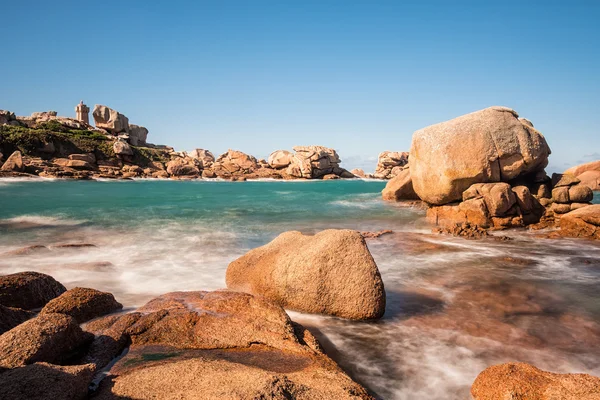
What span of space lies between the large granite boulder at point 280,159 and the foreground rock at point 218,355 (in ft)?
234

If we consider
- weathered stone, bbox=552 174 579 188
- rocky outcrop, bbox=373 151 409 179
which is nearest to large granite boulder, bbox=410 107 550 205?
weathered stone, bbox=552 174 579 188

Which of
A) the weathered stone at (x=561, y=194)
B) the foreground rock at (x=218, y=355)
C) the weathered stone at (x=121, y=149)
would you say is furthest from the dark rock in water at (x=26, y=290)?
the weathered stone at (x=121, y=149)

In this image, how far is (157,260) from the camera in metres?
10.7

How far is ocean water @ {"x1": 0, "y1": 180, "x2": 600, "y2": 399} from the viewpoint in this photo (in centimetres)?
522

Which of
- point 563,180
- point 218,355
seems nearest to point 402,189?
point 563,180

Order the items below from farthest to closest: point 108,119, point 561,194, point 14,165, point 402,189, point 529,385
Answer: point 108,119, point 14,165, point 402,189, point 561,194, point 529,385

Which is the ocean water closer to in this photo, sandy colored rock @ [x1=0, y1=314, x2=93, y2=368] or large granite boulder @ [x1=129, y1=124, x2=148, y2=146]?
sandy colored rock @ [x1=0, y1=314, x2=93, y2=368]

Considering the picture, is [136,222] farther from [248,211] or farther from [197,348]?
[197,348]

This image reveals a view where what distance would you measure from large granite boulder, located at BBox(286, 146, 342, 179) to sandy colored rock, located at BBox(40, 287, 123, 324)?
6758 centimetres

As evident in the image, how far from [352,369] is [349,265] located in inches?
73.7

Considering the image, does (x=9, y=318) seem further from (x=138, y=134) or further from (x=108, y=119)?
(x=138, y=134)

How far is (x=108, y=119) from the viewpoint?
8106 cm

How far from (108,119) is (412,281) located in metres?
87.0

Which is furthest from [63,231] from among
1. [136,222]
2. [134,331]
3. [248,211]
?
[134,331]
